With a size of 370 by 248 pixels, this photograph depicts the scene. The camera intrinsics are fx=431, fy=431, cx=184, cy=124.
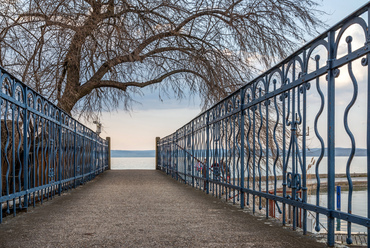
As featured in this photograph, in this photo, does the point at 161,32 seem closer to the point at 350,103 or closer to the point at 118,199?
the point at 118,199

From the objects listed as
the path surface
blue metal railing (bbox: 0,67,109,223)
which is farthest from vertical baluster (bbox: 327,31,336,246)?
blue metal railing (bbox: 0,67,109,223)

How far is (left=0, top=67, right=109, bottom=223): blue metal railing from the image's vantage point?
4.88 meters

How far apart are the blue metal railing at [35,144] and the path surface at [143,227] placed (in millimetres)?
422

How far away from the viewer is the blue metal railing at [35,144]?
488 centimetres

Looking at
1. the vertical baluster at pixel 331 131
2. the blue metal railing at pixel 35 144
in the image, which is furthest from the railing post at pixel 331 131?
the blue metal railing at pixel 35 144

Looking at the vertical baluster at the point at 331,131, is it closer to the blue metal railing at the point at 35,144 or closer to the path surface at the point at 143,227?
the path surface at the point at 143,227

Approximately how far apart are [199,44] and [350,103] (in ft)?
28.6

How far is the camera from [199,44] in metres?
11.5

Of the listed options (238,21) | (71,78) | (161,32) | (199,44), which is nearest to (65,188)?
(71,78)

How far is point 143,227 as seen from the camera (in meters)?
4.30

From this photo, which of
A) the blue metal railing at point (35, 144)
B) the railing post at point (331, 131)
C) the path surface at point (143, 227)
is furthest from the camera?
the blue metal railing at point (35, 144)

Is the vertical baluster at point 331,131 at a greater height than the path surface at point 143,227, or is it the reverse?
the vertical baluster at point 331,131

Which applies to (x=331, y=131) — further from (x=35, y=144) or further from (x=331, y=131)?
(x=35, y=144)

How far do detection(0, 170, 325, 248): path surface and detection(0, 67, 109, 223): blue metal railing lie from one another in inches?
16.6
